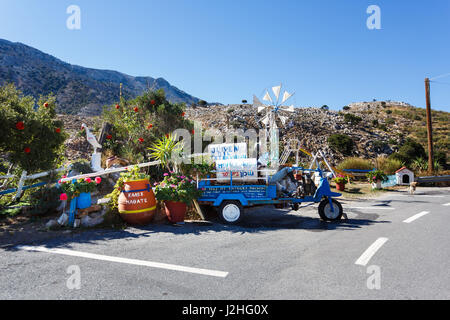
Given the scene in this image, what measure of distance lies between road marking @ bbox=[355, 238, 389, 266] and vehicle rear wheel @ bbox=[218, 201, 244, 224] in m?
3.31

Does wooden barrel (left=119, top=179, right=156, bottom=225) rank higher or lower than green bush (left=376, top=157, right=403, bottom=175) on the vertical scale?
lower

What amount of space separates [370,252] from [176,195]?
4.64 metres

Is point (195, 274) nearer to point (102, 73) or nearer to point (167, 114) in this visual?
point (167, 114)

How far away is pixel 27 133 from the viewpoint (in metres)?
7.84

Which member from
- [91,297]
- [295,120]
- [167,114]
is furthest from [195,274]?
[295,120]

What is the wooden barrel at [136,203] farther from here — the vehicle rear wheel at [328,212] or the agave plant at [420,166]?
the agave plant at [420,166]

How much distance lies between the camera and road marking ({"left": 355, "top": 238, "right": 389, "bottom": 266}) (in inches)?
177

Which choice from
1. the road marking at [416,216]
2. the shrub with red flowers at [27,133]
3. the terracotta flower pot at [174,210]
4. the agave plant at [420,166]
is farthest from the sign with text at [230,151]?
the agave plant at [420,166]

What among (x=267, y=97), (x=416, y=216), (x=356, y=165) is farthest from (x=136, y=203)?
(x=356, y=165)

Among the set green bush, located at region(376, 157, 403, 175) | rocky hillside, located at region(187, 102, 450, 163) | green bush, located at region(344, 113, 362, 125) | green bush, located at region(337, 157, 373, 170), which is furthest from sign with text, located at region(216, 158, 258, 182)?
green bush, located at region(344, 113, 362, 125)

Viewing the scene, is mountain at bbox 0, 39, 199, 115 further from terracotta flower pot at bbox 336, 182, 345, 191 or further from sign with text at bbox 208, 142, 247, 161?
sign with text at bbox 208, 142, 247, 161

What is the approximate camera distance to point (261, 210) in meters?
10.0

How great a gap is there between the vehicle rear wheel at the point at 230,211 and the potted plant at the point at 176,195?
30.6 inches
